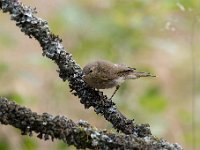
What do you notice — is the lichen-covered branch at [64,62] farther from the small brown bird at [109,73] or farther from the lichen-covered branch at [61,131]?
the small brown bird at [109,73]

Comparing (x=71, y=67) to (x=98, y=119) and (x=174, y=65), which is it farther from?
(x=174, y=65)

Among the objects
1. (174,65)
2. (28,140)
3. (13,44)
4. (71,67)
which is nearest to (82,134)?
(71,67)

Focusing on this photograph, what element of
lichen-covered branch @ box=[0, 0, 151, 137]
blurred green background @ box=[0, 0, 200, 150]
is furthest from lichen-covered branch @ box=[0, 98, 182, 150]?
blurred green background @ box=[0, 0, 200, 150]

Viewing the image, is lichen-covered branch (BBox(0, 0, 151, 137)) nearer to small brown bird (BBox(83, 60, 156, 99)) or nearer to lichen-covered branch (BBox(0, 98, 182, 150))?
lichen-covered branch (BBox(0, 98, 182, 150))

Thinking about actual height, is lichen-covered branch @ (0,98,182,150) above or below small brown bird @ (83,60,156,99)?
below

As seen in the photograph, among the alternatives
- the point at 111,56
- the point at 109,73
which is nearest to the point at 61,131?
the point at 109,73
